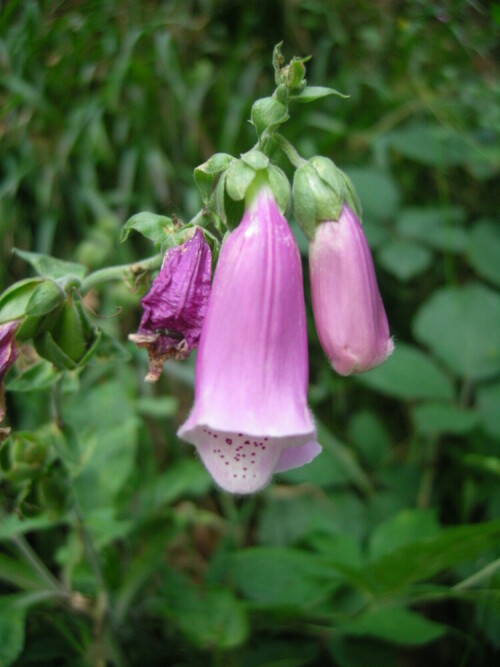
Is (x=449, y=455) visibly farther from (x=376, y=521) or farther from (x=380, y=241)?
(x=380, y=241)

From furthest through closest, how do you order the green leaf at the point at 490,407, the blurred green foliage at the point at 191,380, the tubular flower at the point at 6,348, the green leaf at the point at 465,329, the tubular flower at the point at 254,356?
the green leaf at the point at 465,329, the green leaf at the point at 490,407, the blurred green foliage at the point at 191,380, the tubular flower at the point at 6,348, the tubular flower at the point at 254,356

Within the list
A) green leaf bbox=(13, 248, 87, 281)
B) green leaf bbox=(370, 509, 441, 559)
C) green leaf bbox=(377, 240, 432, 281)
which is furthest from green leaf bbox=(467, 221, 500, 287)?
green leaf bbox=(13, 248, 87, 281)

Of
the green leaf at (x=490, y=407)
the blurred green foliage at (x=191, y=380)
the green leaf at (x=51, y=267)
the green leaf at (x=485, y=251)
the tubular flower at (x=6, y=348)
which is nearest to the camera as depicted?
the tubular flower at (x=6, y=348)

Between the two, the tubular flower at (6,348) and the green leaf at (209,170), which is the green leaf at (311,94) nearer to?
the green leaf at (209,170)

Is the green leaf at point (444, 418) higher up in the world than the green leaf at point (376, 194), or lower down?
lower down

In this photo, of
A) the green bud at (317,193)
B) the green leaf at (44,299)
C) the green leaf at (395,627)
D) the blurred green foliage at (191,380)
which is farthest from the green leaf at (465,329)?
the green leaf at (44,299)

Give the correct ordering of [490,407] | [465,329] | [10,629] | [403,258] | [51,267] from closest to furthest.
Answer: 1. [51,267]
2. [10,629]
3. [490,407]
4. [465,329]
5. [403,258]

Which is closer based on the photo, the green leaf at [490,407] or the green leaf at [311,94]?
the green leaf at [311,94]

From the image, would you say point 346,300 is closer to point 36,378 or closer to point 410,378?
point 36,378

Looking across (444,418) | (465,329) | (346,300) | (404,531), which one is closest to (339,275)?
(346,300)
